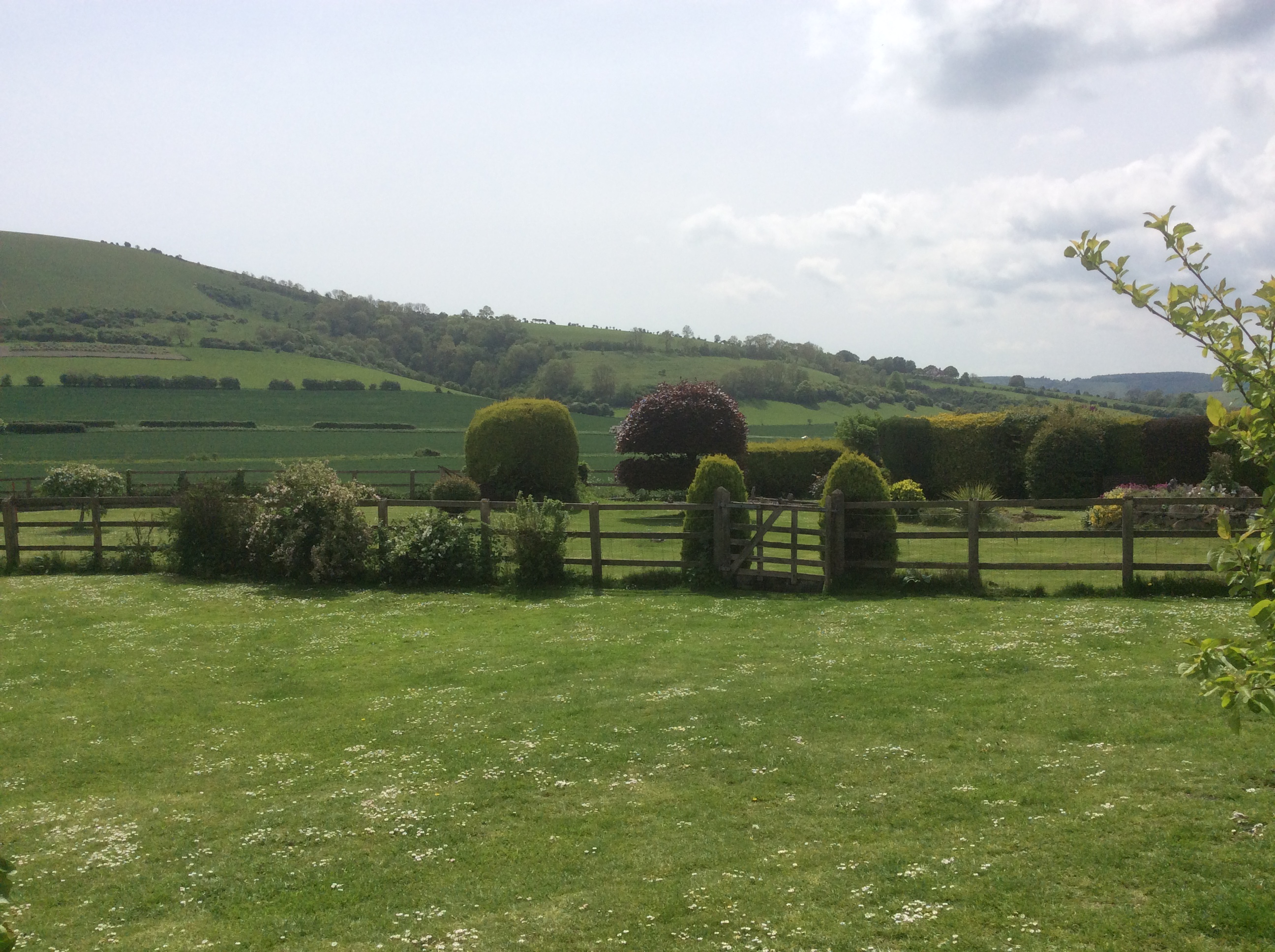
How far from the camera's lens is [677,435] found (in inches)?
1282

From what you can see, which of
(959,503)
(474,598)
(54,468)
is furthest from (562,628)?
(54,468)

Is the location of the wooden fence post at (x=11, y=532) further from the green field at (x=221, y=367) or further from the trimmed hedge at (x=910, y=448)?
the green field at (x=221, y=367)

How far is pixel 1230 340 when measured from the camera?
3182 millimetres

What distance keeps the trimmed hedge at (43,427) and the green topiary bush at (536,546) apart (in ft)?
200

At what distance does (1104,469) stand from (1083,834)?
27164 mm

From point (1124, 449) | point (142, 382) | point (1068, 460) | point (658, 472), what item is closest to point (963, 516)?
point (1068, 460)

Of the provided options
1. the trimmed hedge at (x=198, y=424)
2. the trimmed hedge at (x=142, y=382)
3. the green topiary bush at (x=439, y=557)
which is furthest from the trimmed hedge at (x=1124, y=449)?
the trimmed hedge at (x=142, y=382)

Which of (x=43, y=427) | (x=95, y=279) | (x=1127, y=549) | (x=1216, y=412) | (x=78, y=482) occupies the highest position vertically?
(x=95, y=279)

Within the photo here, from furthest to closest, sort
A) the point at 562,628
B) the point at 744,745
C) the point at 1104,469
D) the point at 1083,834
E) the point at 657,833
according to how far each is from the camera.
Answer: the point at 1104,469
the point at 562,628
the point at 744,745
the point at 657,833
the point at 1083,834

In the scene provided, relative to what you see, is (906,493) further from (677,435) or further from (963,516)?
(677,435)

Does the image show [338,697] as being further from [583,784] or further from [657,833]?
[657,833]

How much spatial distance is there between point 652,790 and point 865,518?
9183mm

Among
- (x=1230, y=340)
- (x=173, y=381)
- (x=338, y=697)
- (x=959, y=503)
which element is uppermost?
(x=173, y=381)

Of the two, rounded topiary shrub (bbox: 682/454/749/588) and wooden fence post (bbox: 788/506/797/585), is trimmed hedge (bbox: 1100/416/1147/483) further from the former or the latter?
wooden fence post (bbox: 788/506/797/585)
